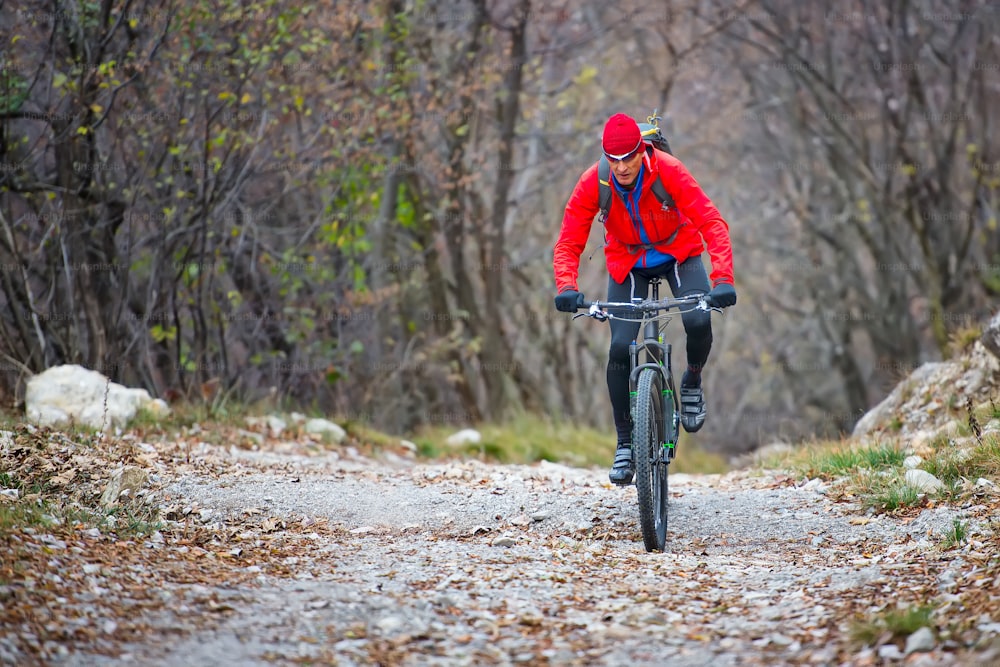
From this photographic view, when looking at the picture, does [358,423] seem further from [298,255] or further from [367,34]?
[367,34]

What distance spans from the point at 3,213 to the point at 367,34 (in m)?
4.89

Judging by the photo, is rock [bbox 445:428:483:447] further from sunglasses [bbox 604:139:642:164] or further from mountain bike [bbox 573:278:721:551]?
sunglasses [bbox 604:139:642:164]

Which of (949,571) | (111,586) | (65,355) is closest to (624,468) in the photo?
(949,571)

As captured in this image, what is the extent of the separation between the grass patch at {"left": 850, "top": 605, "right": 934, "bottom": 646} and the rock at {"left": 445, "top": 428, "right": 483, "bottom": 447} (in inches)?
342

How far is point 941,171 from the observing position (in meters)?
18.5

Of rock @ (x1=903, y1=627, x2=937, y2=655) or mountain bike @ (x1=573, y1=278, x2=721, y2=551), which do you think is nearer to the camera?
rock @ (x1=903, y1=627, x2=937, y2=655)

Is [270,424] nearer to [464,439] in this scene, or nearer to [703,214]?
[464,439]

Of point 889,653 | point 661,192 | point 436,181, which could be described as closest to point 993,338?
point 661,192

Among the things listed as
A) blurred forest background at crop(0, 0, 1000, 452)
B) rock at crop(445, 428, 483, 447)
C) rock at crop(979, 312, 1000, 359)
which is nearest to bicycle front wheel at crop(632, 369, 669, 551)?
rock at crop(979, 312, 1000, 359)

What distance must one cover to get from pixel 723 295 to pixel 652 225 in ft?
2.16

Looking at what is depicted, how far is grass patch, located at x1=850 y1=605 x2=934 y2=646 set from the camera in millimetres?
3984

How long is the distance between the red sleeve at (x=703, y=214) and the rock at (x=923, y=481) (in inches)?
72.0

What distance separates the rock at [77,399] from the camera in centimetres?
859

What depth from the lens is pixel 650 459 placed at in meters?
6.00
